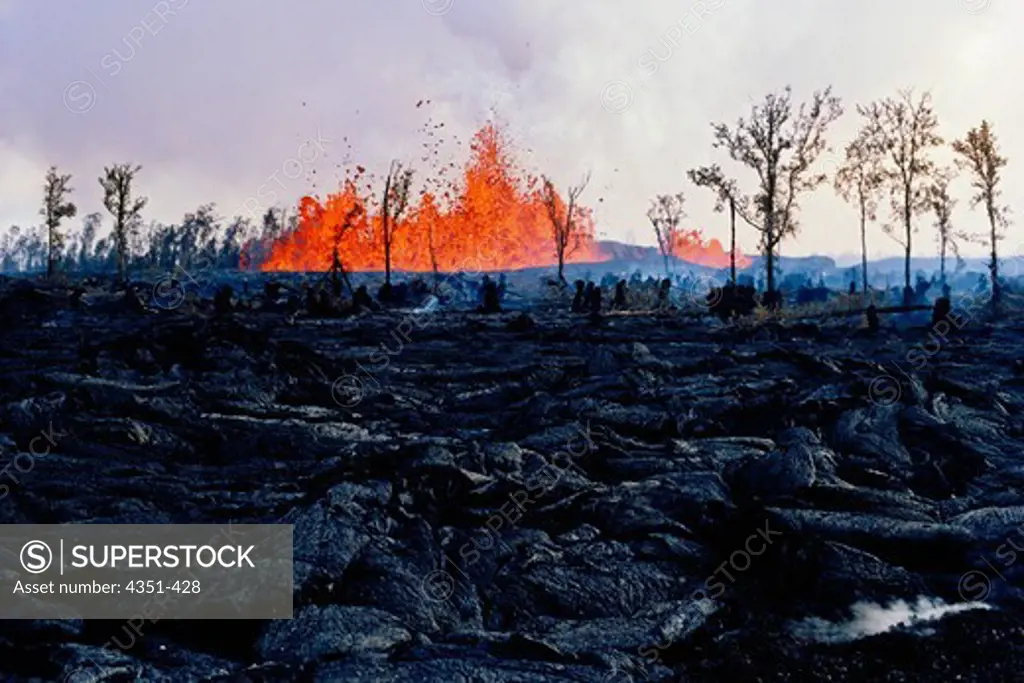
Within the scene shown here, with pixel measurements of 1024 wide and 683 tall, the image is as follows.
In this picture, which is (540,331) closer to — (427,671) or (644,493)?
(644,493)

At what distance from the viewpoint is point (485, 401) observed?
16.0m

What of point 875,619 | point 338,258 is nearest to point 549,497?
point 875,619

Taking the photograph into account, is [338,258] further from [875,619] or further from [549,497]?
[875,619]

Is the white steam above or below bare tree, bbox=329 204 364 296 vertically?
below

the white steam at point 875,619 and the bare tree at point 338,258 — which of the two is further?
the bare tree at point 338,258

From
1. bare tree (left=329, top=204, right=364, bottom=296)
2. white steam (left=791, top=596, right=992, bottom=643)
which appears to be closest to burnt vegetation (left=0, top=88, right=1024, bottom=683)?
white steam (left=791, top=596, right=992, bottom=643)

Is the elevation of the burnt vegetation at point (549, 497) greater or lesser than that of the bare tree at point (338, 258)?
lesser

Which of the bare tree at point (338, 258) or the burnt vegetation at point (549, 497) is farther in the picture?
the bare tree at point (338, 258)

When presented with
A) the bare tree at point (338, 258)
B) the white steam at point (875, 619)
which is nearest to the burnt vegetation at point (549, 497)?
the white steam at point (875, 619)

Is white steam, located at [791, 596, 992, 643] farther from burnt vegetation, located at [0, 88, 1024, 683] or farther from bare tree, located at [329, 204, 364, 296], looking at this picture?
bare tree, located at [329, 204, 364, 296]

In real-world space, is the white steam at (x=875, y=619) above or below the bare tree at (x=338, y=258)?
below

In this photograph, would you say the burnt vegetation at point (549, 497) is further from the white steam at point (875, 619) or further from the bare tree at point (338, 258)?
the bare tree at point (338, 258)

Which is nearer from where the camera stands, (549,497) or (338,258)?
(549,497)

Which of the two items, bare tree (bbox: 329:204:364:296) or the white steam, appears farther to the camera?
bare tree (bbox: 329:204:364:296)
